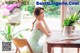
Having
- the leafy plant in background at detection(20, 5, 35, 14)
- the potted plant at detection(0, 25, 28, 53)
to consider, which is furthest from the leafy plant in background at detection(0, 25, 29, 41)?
the leafy plant in background at detection(20, 5, 35, 14)

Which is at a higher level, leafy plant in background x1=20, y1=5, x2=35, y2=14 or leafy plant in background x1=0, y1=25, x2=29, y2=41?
leafy plant in background x1=20, y1=5, x2=35, y2=14

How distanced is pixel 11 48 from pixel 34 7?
38.6 inches

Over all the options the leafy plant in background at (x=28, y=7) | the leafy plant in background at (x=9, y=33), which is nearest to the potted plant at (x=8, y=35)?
the leafy plant in background at (x=9, y=33)

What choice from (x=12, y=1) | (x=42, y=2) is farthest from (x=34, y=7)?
(x=12, y=1)

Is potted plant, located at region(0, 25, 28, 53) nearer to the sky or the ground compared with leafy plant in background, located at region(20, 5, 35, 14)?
nearer to the ground

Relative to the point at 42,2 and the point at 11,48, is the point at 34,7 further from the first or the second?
the point at 11,48

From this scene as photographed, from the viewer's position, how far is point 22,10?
409 cm

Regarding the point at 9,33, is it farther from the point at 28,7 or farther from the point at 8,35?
the point at 28,7

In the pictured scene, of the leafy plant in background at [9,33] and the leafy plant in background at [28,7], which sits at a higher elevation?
the leafy plant in background at [28,7]

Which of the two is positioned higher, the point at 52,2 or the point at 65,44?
the point at 52,2

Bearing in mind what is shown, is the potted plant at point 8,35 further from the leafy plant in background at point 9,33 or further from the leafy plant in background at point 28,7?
the leafy plant in background at point 28,7

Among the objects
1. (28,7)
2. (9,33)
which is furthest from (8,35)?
(28,7)

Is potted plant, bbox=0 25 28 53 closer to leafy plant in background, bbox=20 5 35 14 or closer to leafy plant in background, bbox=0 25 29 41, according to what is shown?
leafy plant in background, bbox=0 25 29 41

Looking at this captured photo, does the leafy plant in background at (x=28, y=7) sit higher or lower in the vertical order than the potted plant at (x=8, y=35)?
higher
